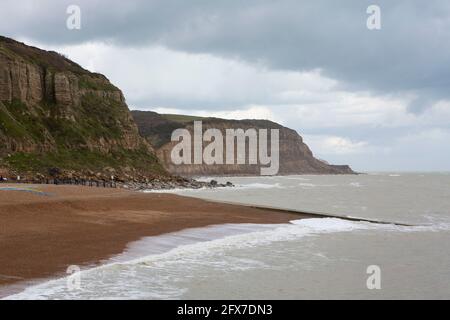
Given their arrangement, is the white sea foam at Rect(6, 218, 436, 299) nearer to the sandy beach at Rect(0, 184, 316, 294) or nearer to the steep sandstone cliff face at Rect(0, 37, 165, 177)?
the sandy beach at Rect(0, 184, 316, 294)

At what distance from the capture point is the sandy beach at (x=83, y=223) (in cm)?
1300

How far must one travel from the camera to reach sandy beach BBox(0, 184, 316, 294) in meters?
13.0

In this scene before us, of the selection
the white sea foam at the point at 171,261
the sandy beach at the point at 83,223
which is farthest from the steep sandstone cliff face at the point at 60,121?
the white sea foam at the point at 171,261

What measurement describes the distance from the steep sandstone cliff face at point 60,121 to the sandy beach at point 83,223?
108 ft

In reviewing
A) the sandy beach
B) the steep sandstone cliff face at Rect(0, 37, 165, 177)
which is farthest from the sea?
the steep sandstone cliff face at Rect(0, 37, 165, 177)

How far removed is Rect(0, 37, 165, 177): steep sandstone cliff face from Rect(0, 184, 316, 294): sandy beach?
32813 mm

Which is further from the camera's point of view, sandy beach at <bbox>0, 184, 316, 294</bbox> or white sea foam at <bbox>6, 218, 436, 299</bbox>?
sandy beach at <bbox>0, 184, 316, 294</bbox>

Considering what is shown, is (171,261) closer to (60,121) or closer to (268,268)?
(268,268)

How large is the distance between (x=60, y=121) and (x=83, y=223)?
5548 centimetres

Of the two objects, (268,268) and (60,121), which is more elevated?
(60,121)

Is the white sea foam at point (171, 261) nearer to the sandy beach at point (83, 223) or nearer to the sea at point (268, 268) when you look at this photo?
the sea at point (268, 268)

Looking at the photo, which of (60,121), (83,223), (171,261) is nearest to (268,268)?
(171,261)

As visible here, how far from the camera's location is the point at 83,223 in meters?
20.4
